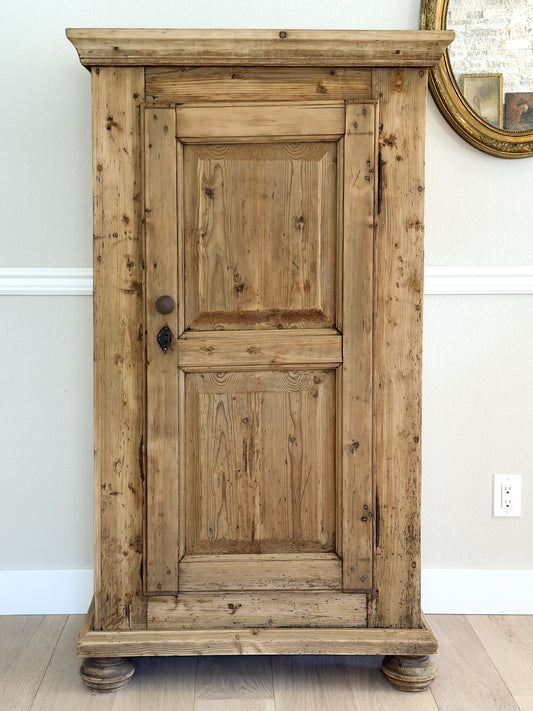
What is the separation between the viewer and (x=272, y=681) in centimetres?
164

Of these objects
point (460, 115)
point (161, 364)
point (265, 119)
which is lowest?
point (161, 364)

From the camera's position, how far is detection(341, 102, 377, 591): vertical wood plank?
150 centimetres

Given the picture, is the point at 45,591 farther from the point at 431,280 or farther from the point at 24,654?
the point at 431,280

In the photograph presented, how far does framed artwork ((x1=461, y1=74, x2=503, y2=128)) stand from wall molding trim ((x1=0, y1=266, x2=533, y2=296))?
41 cm

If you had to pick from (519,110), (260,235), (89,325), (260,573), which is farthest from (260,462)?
(519,110)

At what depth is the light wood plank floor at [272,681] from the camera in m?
1.55

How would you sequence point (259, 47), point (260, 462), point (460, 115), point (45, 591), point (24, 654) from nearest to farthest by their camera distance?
point (259, 47) < point (260, 462) < point (24, 654) < point (460, 115) < point (45, 591)

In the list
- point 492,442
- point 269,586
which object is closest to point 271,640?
point 269,586

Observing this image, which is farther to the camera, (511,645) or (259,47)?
(511,645)

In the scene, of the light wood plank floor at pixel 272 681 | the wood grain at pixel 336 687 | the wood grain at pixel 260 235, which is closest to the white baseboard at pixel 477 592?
the light wood plank floor at pixel 272 681

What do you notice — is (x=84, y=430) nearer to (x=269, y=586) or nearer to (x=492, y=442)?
(x=269, y=586)

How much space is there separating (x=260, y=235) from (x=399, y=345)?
0.41 meters

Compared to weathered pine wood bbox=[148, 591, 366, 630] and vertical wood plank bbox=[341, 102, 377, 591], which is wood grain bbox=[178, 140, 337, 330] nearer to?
vertical wood plank bbox=[341, 102, 377, 591]

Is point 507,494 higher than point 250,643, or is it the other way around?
point 507,494
